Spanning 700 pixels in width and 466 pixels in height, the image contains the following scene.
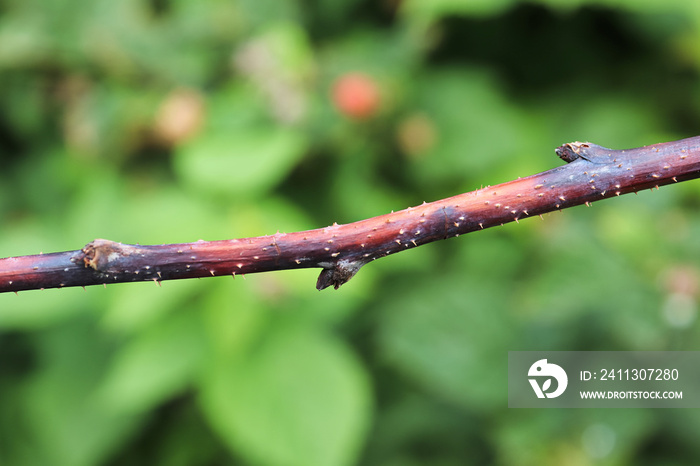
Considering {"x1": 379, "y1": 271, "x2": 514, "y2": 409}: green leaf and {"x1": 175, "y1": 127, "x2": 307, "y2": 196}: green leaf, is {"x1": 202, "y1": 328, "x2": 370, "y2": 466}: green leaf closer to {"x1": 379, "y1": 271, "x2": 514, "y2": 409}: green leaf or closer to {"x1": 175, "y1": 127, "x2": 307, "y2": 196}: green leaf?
{"x1": 379, "y1": 271, "x2": 514, "y2": 409}: green leaf

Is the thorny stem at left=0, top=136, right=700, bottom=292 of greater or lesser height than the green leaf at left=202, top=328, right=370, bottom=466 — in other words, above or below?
above

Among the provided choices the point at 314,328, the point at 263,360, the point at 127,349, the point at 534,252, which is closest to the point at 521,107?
the point at 534,252

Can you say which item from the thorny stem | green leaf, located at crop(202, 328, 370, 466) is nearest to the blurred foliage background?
green leaf, located at crop(202, 328, 370, 466)

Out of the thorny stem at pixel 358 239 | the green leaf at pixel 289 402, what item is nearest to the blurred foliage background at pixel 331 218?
the green leaf at pixel 289 402

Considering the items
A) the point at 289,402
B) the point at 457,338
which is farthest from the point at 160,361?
the point at 457,338

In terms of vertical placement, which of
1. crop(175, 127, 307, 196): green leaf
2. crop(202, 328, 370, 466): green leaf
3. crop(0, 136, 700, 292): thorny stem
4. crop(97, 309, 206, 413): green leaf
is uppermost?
crop(0, 136, 700, 292): thorny stem

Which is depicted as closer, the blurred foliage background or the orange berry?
the blurred foliage background

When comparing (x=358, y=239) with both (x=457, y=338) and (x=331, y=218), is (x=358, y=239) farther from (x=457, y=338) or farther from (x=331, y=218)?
(x=331, y=218)

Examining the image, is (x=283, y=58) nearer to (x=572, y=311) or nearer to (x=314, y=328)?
(x=314, y=328)
